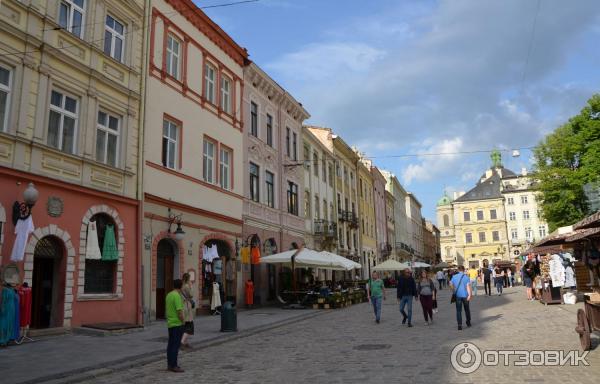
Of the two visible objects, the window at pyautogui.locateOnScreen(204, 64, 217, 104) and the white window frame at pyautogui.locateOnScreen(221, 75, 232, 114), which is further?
the white window frame at pyautogui.locateOnScreen(221, 75, 232, 114)

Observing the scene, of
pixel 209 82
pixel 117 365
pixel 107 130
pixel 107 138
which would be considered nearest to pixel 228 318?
pixel 117 365

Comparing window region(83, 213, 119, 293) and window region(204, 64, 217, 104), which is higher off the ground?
window region(204, 64, 217, 104)

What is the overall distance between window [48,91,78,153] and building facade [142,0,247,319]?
3166 mm

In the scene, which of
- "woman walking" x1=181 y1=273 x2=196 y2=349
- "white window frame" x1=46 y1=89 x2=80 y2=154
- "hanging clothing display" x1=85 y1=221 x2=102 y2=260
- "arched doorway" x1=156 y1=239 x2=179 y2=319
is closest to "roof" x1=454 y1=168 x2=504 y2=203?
"arched doorway" x1=156 y1=239 x2=179 y2=319

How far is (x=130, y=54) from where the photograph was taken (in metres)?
17.6

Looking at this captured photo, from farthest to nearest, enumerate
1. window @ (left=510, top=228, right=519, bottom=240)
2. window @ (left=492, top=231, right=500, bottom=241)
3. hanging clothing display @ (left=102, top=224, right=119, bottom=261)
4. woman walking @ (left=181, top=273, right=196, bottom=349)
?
window @ (left=492, top=231, right=500, bottom=241) < window @ (left=510, top=228, right=519, bottom=240) < hanging clothing display @ (left=102, top=224, right=119, bottom=261) < woman walking @ (left=181, top=273, right=196, bottom=349)

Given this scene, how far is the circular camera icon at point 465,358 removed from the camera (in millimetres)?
8430

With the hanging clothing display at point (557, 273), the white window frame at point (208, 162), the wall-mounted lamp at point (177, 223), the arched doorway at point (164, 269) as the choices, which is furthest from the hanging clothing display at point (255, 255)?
the hanging clothing display at point (557, 273)

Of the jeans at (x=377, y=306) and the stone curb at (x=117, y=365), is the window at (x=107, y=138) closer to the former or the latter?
the stone curb at (x=117, y=365)

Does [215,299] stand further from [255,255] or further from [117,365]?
[117,365]

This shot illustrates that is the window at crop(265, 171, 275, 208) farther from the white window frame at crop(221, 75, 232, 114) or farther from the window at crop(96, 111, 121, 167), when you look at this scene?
the window at crop(96, 111, 121, 167)

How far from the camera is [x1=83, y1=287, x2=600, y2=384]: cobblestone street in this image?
789 cm

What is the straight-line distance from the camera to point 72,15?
15.2m

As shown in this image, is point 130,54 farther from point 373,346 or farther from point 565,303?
point 565,303
